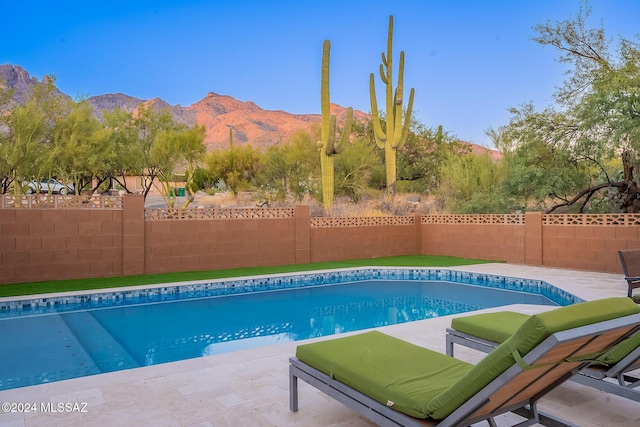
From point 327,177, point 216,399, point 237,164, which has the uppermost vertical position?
point 237,164

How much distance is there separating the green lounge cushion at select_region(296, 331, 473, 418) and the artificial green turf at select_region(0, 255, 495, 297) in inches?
274

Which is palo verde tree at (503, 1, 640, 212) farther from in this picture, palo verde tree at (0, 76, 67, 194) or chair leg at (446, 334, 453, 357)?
palo verde tree at (0, 76, 67, 194)

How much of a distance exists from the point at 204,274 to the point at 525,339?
9.34 metres

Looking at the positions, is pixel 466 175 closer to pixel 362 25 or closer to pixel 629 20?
pixel 629 20

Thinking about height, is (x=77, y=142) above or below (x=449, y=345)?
above

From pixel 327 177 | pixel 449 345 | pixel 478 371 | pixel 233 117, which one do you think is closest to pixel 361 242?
pixel 327 177

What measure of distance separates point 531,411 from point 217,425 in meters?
1.87

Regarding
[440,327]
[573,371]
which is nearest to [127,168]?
[440,327]

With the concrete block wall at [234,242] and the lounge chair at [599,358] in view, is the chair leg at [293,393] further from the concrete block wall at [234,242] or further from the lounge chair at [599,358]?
the concrete block wall at [234,242]

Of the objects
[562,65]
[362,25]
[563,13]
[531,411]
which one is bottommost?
[531,411]

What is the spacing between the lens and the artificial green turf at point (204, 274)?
884 cm

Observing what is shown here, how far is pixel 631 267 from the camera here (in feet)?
20.5

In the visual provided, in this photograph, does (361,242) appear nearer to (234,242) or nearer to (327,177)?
Answer: (327,177)

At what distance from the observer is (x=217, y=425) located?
3113 millimetres
